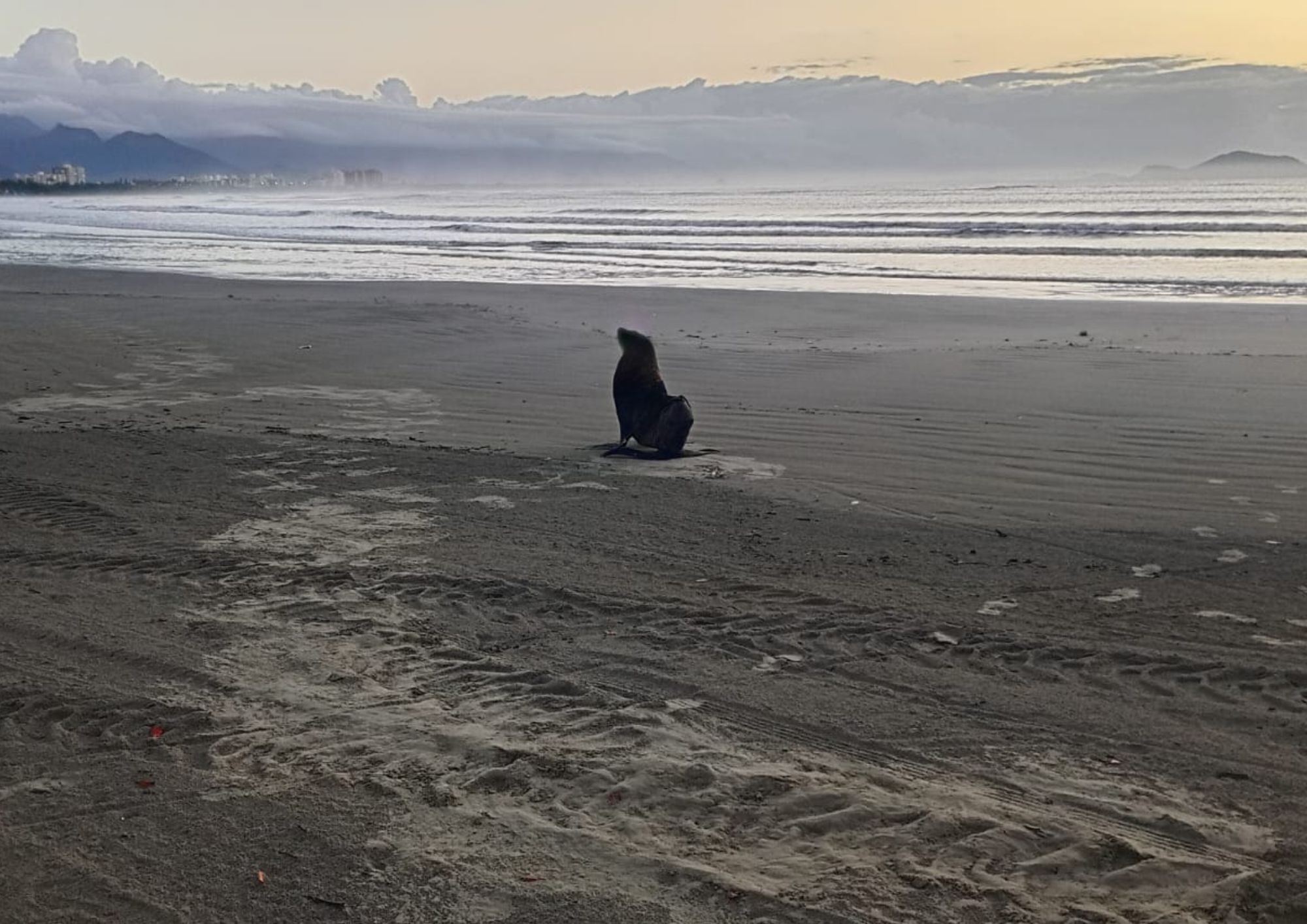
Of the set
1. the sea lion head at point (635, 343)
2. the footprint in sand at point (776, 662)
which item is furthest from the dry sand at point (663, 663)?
the sea lion head at point (635, 343)

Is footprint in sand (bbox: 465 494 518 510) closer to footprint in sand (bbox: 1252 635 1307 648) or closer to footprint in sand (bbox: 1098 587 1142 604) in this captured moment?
footprint in sand (bbox: 1098 587 1142 604)

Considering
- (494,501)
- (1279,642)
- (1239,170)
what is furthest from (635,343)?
(1239,170)

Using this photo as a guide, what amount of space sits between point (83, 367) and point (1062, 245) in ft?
79.0

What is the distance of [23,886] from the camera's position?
3.31 m

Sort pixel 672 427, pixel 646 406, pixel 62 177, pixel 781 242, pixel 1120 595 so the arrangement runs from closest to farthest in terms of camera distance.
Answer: pixel 1120 595 < pixel 672 427 < pixel 646 406 < pixel 781 242 < pixel 62 177

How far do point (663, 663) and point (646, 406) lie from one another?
162 inches

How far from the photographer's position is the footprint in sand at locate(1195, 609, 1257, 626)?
518 centimetres

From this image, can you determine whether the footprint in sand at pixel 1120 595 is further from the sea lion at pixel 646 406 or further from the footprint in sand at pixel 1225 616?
the sea lion at pixel 646 406

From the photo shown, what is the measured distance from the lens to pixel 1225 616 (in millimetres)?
5246

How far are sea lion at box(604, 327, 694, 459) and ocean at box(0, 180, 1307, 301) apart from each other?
12253 millimetres

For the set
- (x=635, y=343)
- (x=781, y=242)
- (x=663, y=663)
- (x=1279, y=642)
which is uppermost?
(x=781, y=242)

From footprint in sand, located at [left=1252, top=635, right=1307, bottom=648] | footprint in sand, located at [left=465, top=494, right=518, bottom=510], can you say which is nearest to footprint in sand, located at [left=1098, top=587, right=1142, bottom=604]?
footprint in sand, located at [left=1252, top=635, right=1307, bottom=648]

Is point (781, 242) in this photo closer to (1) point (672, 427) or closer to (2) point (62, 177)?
(1) point (672, 427)

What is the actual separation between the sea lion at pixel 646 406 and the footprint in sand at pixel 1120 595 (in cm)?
363
